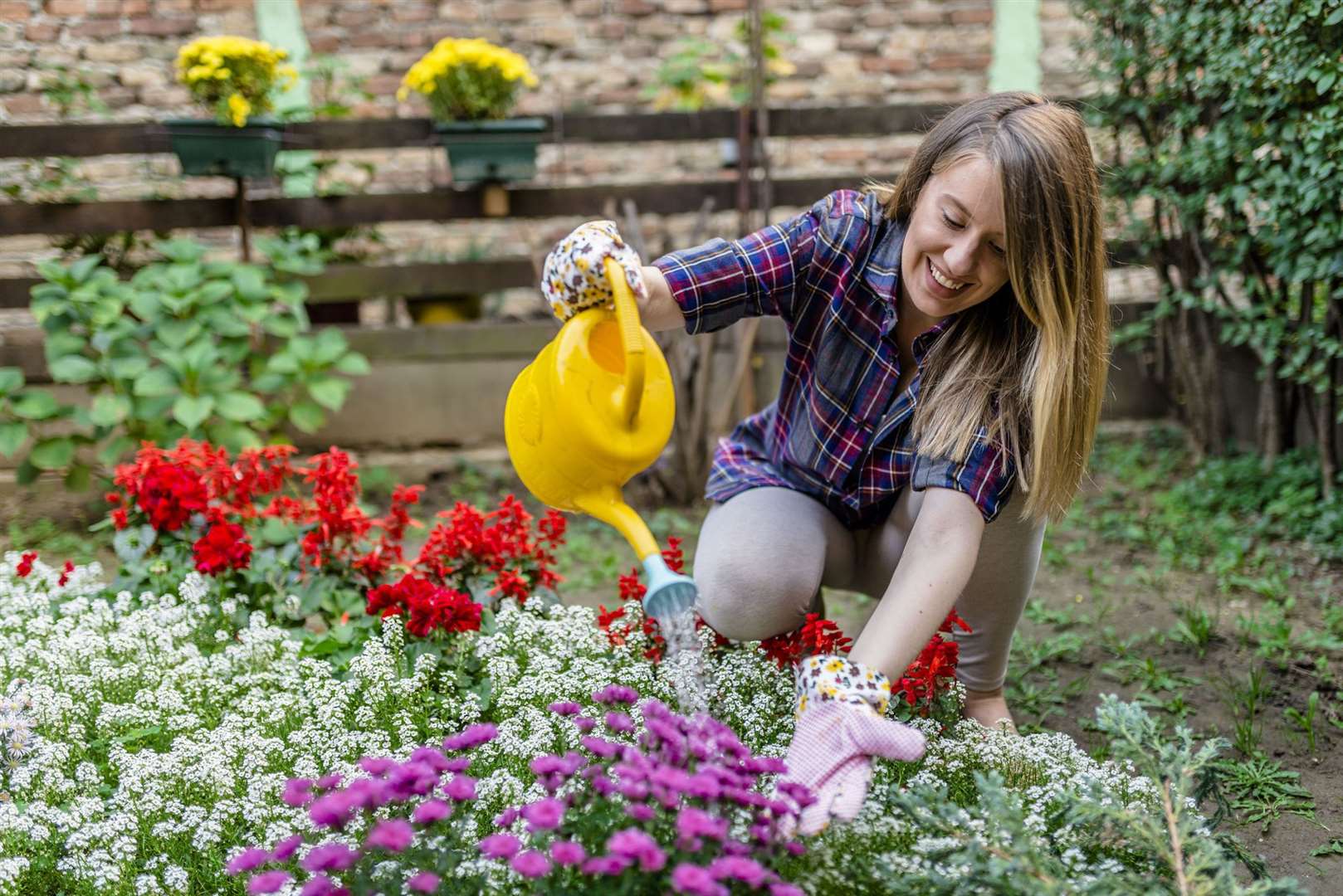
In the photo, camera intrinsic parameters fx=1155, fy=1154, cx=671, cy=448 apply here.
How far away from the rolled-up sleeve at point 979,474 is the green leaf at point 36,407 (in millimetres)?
3056

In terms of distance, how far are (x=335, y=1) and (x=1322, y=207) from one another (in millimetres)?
4202

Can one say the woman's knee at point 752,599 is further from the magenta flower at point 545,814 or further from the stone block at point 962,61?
the stone block at point 962,61

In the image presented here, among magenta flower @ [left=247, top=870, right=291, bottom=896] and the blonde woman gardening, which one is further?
the blonde woman gardening

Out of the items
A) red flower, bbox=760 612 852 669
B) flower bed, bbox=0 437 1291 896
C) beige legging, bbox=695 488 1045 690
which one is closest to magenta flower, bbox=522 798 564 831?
flower bed, bbox=0 437 1291 896

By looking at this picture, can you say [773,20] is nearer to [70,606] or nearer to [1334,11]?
[1334,11]

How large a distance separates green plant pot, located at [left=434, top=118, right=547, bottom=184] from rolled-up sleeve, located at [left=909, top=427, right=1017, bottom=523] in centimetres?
273

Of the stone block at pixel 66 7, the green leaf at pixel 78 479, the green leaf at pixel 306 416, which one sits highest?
the stone block at pixel 66 7

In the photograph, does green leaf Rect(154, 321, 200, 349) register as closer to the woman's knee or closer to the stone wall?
the stone wall

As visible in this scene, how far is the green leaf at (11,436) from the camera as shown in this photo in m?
3.64

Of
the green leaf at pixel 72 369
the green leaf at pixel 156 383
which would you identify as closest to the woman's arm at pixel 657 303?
the green leaf at pixel 156 383

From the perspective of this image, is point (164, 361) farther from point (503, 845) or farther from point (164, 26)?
point (503, 845)

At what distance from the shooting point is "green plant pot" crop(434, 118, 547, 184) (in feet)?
13.4

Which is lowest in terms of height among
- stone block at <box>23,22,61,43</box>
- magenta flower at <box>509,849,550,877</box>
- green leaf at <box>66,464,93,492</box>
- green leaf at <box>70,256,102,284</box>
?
green leaf at <box>66,464,93,492</box>

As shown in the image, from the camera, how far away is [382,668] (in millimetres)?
1908
